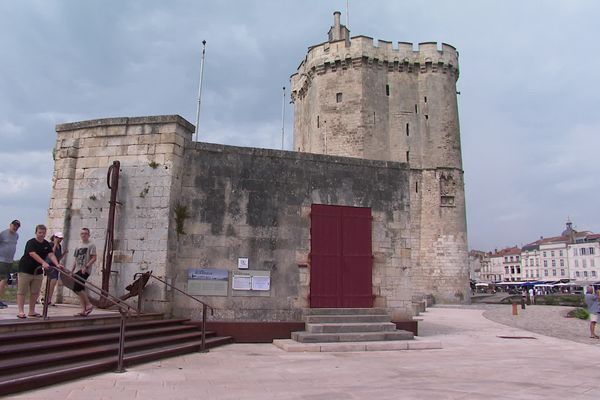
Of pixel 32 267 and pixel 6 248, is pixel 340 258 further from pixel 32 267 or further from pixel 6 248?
pixel 6 248

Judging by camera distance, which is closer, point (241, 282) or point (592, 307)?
point (241, 282)

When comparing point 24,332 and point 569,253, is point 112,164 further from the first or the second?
point 569,253

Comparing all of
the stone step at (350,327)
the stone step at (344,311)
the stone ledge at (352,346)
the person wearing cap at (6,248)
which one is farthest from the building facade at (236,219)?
the person wearing cap at (6,248)

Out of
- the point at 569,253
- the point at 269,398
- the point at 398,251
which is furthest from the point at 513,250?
the point at 269,398

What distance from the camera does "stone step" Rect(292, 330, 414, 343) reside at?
9773mm

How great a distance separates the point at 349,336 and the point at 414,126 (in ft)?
88.5

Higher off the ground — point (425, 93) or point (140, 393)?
point (425, 93)

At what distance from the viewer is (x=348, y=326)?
33.8ft

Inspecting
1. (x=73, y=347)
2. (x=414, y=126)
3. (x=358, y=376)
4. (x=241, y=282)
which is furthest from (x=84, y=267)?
(x=414, y=126)

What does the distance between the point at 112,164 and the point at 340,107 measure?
25.3 m

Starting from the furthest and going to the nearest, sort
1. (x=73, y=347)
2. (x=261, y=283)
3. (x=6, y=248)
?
1. (x=261, y=283)
2. (x=6, y=248)
3. (x=73, y=347)

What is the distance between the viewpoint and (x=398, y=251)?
1174 cm

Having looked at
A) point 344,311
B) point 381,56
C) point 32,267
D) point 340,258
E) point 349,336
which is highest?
point 381,56

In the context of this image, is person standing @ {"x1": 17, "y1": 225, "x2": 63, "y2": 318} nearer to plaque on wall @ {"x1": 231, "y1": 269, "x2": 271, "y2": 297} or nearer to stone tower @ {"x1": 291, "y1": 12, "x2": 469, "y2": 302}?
plaque on wall @ {"x1": 231, "y1": 269, "x2": 271, "y2": 297}
